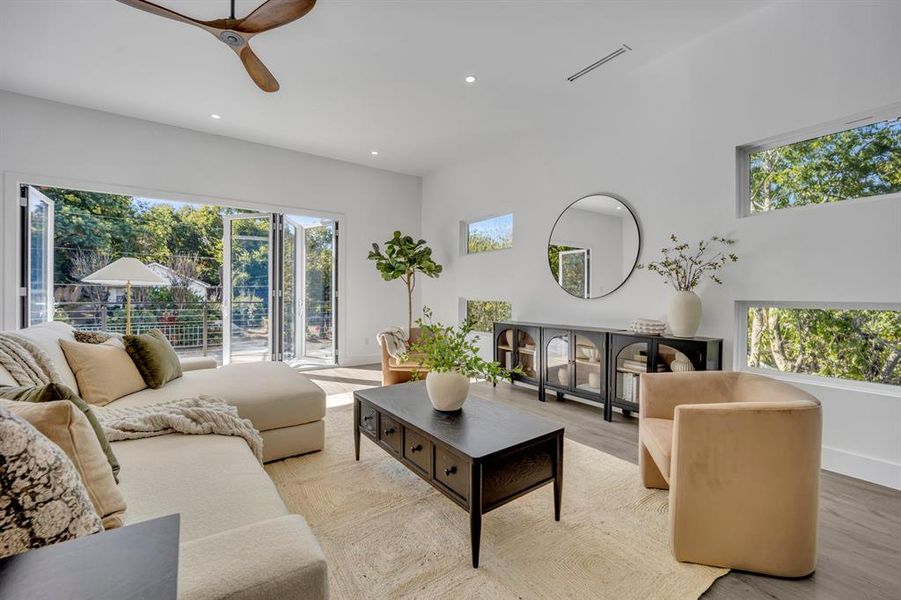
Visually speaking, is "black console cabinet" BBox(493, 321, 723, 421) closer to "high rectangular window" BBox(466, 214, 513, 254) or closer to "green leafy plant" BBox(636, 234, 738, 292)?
"green leafy plant" BBox(636, 234, 738, 292)

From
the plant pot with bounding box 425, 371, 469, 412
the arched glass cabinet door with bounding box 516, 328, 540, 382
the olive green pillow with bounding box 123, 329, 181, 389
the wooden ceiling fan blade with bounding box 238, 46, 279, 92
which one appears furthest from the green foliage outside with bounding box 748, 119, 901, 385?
the olive green pillow with bounding box 123, 329, 181, 389

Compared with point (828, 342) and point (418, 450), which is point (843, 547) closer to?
point (828, 342)

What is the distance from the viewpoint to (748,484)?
1.54 metres

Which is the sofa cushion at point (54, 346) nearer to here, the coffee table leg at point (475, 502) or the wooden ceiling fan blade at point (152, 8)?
the wooden ceiling fan blade at point (152, 8)

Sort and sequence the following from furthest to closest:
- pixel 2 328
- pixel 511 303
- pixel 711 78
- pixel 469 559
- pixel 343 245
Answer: pixel 343 245 → pixel 511 303 → pixel 2 328 → pixel 711 78 → pixel 469 559

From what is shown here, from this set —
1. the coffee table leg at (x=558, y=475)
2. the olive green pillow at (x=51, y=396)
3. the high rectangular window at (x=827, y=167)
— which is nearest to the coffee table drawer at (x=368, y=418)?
the coffee table leg at (x=558, y=475)

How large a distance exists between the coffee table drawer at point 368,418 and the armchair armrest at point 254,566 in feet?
4.39

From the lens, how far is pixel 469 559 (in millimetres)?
1662

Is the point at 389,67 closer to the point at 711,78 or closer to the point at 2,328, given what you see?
the point at 711,78

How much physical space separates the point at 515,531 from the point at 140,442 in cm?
176

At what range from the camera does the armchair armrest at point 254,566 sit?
2.62 ft

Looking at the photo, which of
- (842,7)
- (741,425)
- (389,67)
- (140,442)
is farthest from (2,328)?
(842,7)

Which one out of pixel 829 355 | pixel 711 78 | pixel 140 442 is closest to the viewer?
pixel 140 442

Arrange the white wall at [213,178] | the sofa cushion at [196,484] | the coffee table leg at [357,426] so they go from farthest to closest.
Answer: the white wall at [213,178] < the coffee table leg at [357,426] < the sofa cushion at [196,484]
